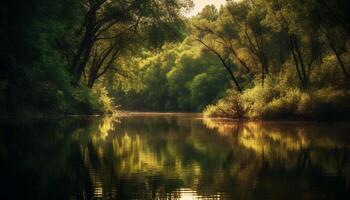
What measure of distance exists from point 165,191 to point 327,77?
39457mm

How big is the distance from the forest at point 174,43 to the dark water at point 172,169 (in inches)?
612

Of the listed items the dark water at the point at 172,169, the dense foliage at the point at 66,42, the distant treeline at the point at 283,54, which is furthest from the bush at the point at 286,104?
the dark water at the point at 172,169

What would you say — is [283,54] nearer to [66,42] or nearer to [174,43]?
[174,43]

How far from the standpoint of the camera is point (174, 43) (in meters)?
59.0

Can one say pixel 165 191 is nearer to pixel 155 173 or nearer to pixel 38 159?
pixel 155 173

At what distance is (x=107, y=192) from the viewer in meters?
11.6

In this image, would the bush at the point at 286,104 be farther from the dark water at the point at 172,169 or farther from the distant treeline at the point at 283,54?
the dark water at the point at 172,169

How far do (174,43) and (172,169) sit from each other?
44205 mm

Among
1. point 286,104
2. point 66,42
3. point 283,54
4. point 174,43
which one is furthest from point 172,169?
point 283,54

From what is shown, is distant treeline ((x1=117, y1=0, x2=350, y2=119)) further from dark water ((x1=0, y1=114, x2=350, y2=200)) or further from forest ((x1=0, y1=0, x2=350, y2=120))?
dark water ((x1=0, y1=114, x2=350, y2=200))

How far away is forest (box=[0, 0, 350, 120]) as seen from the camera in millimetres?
38688

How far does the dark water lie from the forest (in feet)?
51.0

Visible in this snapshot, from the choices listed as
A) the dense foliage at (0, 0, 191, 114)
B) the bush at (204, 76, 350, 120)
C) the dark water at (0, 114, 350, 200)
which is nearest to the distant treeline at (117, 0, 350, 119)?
the bush at (204, 76, 350, 120)

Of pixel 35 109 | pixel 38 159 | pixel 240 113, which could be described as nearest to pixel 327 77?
pixel 240 113
